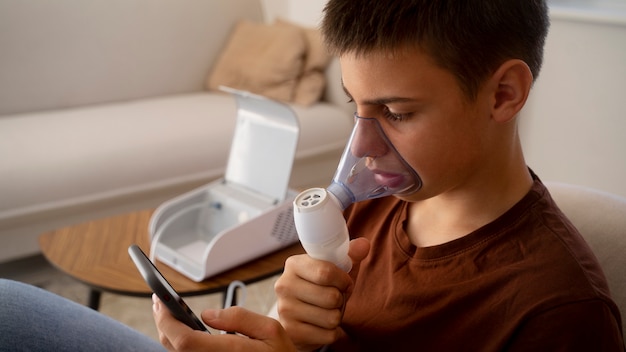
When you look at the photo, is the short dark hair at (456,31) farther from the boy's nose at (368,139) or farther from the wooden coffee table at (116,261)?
the wooden coffee table at (116,261)

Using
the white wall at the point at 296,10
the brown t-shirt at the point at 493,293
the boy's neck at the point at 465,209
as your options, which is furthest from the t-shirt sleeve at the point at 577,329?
the white wall at the point at 296,10

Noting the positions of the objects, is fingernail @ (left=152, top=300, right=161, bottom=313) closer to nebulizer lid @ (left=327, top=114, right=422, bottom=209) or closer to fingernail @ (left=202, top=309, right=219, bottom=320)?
fingernail @ (left=202, top=309, right=219, bottom=320)

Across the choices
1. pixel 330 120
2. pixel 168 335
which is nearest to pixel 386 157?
pixel 168 335

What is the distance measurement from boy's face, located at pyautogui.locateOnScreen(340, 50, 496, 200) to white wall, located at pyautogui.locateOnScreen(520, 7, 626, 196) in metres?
1.04

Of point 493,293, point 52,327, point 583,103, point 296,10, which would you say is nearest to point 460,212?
point 493,293

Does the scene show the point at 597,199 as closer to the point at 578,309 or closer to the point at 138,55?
the point at 578,309

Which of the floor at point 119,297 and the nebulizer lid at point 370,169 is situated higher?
the nebulizer lid at point 370,169

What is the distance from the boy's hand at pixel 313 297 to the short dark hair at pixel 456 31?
0.84 ft

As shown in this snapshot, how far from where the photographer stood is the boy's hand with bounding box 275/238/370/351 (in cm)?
78

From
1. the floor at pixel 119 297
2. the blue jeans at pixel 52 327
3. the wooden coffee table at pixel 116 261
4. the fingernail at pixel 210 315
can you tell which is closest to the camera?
the fingernail at pixel 210 315

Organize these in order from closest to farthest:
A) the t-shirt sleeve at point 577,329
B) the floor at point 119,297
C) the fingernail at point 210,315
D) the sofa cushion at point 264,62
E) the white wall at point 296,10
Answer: the t-shirt sleeve at point 577,329, the fingernail at point 210,315, the floor at point 119,297, the sofa cushion at point 264,62, the white wall at point 296,10

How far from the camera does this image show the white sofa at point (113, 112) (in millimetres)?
2059

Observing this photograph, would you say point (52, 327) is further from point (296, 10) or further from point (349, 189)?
point (296, 10)

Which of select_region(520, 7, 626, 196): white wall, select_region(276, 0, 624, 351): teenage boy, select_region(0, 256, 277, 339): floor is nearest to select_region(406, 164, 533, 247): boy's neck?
select_region(276, 0, 624, 351): teenage boy
